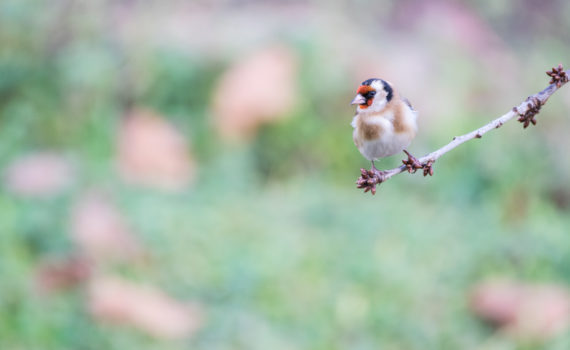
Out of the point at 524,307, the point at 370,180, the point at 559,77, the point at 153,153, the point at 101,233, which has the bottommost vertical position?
the point at 370,180

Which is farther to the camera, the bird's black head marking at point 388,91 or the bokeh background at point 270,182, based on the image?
the bokeh background at point 270,182

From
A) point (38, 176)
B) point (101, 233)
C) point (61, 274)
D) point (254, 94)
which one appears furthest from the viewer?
point (254, 94)

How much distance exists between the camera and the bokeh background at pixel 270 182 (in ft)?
21.7

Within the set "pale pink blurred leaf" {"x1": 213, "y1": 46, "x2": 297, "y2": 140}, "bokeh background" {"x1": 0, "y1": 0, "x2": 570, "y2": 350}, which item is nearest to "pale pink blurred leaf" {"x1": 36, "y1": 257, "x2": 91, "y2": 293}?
"bokeh background" {"x1": 0, "y1": 0, "x2": 570, "y2": 350}

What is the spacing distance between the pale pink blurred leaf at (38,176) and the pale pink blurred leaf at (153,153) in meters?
0.73

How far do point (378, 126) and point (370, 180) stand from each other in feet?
0.45

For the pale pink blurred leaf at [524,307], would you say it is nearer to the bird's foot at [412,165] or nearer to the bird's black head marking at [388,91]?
the bird's black head marking at [388,91]

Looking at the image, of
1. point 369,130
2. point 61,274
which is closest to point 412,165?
point 369,130

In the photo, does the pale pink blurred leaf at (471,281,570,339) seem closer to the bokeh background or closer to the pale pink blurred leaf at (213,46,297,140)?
the bokeh background

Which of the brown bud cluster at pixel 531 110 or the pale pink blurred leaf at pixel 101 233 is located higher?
the pale pink blurred leaf at pixel 101 233

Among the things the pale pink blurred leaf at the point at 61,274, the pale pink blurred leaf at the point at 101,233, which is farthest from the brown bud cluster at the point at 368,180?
the pale pink blurred leaf at the point at 101,233

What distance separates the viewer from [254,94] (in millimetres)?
9414

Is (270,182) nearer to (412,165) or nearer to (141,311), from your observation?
(141,311)

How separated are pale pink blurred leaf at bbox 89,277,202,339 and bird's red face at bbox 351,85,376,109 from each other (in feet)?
16.6
